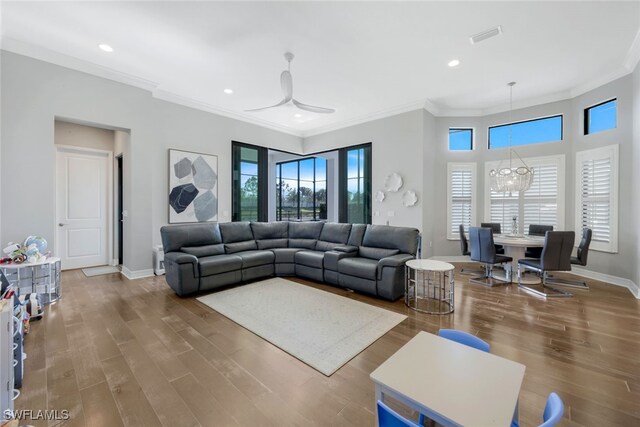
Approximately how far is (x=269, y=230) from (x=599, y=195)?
6142 millimetres

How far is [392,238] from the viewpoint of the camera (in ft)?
14.4

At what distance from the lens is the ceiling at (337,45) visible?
2936 mm

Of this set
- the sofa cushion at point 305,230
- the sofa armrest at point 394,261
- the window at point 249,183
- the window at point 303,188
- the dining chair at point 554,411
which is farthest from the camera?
the window at point 303,188

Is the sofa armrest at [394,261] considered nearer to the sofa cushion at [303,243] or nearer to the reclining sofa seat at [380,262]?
the reclining sofa seat at [380,262]

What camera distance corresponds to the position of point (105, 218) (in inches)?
224

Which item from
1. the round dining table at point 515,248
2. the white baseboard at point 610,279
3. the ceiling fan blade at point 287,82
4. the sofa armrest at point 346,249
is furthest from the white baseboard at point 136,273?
the white baseboard at point 610,279

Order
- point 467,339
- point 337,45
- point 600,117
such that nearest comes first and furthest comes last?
point 467,339, point 337,45, point 600,117

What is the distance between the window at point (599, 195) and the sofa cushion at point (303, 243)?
200 inches

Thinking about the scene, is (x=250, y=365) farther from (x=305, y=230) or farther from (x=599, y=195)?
(x=599, y=195)

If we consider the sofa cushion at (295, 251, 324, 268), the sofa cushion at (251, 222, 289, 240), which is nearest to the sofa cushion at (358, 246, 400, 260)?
the sofa cushion at (295, 251, 324, 268)

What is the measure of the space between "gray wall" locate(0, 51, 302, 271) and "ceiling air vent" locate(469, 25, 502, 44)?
4.84 meters

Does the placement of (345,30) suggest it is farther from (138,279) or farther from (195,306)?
(138,279)

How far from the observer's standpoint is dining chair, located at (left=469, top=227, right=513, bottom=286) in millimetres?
4508

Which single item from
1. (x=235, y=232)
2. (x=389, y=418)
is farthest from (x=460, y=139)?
(x=389, y=418)
